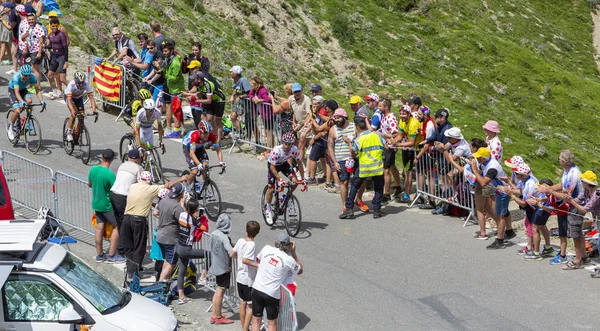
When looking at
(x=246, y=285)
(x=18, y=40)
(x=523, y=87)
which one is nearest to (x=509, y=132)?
(x=523, y=87)

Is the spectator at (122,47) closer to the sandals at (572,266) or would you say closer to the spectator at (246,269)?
the spectator at (246,269)

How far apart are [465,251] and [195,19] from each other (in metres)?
22.4

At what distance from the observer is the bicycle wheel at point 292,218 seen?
15.5 metres

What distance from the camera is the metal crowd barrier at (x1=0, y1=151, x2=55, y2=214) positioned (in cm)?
1612

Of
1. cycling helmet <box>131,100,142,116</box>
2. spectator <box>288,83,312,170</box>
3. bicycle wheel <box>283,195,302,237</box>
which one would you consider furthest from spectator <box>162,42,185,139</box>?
bicycle wheel <box>283,195,302,237</box>

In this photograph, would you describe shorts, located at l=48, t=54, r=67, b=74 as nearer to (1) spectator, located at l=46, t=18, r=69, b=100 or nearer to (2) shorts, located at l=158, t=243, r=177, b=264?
(1) spectator, located at l=46, t=18, r=69, b=100

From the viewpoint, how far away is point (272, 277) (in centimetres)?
1130

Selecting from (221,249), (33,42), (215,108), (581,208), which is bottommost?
(221,249)

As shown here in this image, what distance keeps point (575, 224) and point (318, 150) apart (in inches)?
237

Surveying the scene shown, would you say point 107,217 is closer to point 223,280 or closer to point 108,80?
point 223,280

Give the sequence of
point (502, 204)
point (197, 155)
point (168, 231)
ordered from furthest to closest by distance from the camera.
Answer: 1. point (197, 155)
2. point (502, 204)
3. point (168, 231)

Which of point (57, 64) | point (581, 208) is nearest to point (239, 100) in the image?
point (57, 64)

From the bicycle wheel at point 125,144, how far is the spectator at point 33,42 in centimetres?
452

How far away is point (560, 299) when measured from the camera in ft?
43.0
